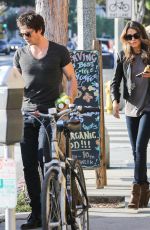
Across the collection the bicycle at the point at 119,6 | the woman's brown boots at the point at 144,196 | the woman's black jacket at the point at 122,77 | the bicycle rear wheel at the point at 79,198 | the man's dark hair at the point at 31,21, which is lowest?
the woman's brown boots at the point at 144,196

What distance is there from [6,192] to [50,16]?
11.4ft

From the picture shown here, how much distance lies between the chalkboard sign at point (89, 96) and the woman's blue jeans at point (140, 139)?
132 centimetres

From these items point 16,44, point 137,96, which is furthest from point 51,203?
point 16,44

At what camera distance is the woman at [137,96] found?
25.3 feet

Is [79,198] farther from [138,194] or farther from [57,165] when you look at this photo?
[138,194]

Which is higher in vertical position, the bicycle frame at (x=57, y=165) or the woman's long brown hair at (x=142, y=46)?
the woman's long brown hair at (x=142, y=46)

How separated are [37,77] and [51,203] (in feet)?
4.62

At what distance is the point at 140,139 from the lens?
768cm

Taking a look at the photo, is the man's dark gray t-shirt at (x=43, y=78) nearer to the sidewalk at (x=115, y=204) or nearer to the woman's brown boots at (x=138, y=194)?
the sidewalk at (x=115, y=204)

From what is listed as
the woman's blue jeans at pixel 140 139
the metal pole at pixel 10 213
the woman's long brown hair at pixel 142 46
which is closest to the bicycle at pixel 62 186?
the metal pole at pixel 10 213

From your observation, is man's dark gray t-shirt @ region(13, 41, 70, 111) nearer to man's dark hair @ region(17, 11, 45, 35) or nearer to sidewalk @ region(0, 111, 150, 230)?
man's dark hair @ region(17, 11, 45, 35)

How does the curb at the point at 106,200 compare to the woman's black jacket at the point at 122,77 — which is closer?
the woman's black jacket at the point at 122,77

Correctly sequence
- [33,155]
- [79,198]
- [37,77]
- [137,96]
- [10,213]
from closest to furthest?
[10,213], [79,198], [37,77], [33,155], [137,96]

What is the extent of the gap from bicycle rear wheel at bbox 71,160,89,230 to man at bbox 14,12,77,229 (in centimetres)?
47
